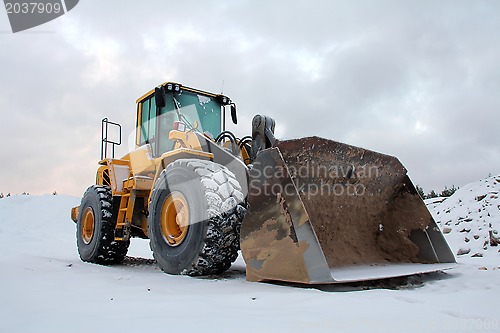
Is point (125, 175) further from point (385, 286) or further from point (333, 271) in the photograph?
point (385, 286)

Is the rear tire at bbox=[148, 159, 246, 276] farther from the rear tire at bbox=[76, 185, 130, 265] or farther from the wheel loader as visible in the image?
the rear tire at bbox=[76, 185, 130, 265]

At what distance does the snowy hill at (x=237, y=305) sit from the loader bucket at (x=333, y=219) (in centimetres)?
19

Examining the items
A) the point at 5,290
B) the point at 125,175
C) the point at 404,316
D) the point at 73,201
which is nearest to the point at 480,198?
the point at 125,175

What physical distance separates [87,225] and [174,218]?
298 cm

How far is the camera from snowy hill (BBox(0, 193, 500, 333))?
204cm

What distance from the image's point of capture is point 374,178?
4.54 m

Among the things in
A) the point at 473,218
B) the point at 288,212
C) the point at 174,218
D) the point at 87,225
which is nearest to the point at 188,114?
the point at 174,218

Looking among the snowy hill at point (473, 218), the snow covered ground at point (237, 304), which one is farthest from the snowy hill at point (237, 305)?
the snowy hill at point (473, 218)

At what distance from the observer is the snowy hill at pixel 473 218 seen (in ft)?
24.4

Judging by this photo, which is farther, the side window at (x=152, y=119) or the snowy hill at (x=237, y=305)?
the side window at (x=152, y=119)

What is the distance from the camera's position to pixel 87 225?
6.82 metres

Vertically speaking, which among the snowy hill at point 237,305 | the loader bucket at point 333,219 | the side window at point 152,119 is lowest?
the snowy hill at point 237,305

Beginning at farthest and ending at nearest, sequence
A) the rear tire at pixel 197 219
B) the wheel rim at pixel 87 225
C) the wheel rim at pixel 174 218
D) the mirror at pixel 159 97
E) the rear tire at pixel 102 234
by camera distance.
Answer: the wheel rim at pixel 87 225, the rear tire at pixel 102 234, the mirror at pixel 159 97, the wheel rim at pixel 174 218, the rear tire at pixel 197 219

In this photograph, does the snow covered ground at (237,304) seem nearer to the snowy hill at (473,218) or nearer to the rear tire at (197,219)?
the rear tire at (197,219)
